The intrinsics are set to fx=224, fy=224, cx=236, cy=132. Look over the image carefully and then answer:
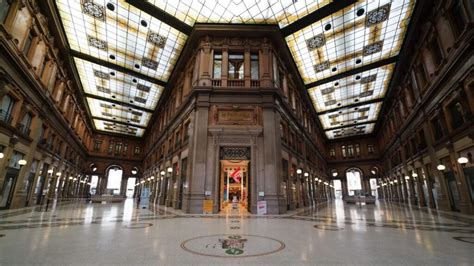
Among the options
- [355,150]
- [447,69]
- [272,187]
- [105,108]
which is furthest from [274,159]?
[355,150]

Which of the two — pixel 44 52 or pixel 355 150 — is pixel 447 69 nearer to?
pixel 44 52

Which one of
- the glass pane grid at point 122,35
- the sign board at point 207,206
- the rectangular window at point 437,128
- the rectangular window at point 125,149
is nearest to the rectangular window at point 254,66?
the glass pane grid at point 122,35

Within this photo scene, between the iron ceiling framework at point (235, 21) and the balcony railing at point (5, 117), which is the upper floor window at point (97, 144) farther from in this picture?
the balcony railing at point (5, 117)

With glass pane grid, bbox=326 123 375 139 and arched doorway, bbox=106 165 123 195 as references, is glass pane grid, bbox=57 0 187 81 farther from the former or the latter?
glass pane grid, bbox=326 123 375 139

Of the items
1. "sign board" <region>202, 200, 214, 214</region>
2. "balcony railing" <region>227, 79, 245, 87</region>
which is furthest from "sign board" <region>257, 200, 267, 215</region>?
"balcony railing" <region>227, 79, 245, 87</region>

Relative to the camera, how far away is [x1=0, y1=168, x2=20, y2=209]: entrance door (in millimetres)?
12344

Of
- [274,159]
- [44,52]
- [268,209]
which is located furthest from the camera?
[44,52]

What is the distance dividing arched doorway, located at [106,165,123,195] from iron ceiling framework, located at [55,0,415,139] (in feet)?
53.0

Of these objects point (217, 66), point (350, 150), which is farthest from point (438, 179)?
point (350, 150)

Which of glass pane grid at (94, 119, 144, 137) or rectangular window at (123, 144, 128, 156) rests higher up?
glass pane grid at (94, 119, 144, 137)

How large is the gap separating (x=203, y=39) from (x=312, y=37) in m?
7.75

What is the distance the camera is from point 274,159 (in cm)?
1275

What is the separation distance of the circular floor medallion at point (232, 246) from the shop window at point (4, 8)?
13889 millimetres

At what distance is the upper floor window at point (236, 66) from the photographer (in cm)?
1495
